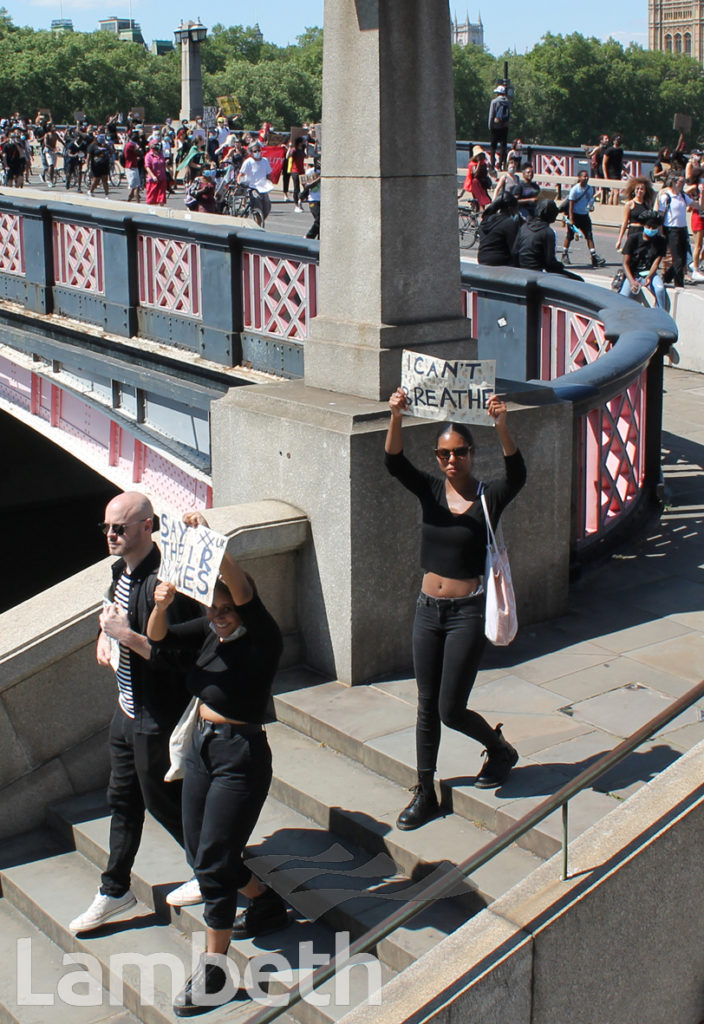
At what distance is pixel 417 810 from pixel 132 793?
3.74 ft

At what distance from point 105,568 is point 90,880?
1605 millimetres

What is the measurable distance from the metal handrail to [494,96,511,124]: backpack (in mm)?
27514

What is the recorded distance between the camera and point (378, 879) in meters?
5.10

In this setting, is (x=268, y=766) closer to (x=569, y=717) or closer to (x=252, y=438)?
(x=569, y=717)

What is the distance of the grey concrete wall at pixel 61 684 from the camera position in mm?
6254

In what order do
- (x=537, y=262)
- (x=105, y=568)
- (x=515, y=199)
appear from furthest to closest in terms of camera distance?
(x=515, y=199), (x=537, y=262), (x=105, y=568)

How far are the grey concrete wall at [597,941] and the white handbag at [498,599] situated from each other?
0.86 m

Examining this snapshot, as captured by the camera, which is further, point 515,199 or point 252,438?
point 515,199

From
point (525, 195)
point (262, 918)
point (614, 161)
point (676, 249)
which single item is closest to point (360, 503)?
point (262, 918)

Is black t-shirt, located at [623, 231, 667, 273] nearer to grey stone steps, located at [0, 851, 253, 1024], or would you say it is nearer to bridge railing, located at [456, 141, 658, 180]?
grey stone steps, located at [0, 851, 253, 1024]

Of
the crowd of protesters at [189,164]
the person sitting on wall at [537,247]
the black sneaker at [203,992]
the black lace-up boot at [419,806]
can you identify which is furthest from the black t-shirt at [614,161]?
the black sneaker at [203,992]

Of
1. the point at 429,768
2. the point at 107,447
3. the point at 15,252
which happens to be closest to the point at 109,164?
the point at 15,252

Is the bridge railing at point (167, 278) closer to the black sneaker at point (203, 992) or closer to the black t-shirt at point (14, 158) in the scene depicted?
the black sneaker at point (203, 992)

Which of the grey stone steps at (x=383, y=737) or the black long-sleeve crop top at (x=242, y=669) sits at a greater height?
the black long-sleeve crop top at (x=242, y=669)
